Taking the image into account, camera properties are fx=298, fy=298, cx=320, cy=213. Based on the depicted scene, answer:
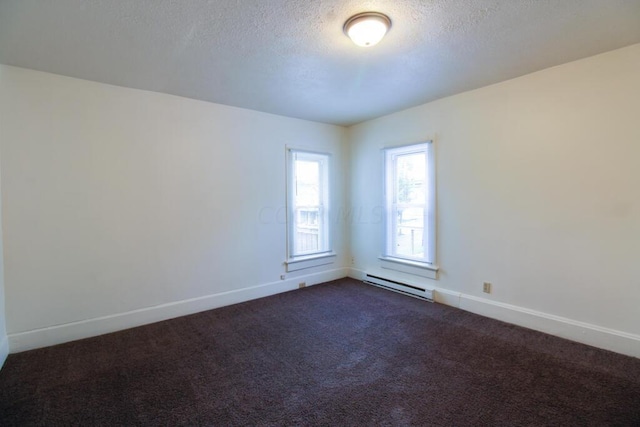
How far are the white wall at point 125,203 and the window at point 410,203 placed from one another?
1.64m

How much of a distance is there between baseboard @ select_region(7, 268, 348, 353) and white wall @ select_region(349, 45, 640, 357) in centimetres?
243

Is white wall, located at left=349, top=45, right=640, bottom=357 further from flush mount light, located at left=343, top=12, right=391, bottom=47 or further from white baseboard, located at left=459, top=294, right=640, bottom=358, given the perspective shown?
flush mount light, located at left=343, top=12, right=391, bottom=47

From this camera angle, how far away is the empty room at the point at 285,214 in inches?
79.2

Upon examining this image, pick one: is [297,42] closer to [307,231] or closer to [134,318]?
[307,231]

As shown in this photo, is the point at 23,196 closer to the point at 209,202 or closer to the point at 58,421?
the point at 209,202

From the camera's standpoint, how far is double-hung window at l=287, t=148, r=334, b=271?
14.6ft

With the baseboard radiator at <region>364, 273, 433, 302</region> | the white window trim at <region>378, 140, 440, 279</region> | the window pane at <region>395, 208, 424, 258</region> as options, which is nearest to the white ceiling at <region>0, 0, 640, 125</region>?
the white window trim at <region>378, 140, 440, 279</region>

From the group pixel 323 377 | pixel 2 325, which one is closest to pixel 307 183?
pixel 323 377

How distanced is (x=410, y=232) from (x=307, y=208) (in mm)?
1596

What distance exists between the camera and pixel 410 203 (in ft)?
13.9

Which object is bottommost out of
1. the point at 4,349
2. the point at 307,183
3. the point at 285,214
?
the point at 4,349

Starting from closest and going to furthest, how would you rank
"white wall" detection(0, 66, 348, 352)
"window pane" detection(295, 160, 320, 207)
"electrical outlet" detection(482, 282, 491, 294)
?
"white wall" detection(0, 66, 348, 352) → "electrical outlet" detection(482, 282, 491, 294) → "window pane" detection(295, 160, 320, 207)

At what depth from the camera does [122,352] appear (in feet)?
8.77

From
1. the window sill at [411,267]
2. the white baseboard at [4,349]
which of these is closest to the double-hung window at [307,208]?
the window sill at [411,267]
